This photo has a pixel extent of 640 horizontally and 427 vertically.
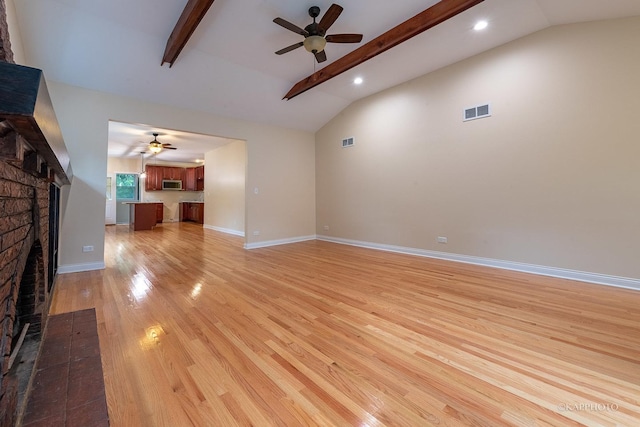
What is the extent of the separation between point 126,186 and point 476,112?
11.8 meters

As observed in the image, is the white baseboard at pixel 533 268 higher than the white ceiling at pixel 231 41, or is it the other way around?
the white ceiling at pixel 231 41

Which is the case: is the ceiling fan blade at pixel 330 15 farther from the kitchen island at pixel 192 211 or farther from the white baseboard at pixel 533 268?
the kitchen island at pixel 192 211

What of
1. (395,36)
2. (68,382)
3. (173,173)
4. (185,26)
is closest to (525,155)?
(395,36)

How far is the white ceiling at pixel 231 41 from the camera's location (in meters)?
2.98

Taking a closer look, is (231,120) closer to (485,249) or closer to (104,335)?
(104,335)

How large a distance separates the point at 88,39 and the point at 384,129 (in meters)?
4.72

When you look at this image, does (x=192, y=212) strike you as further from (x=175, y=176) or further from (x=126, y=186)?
(x=126, y=186)

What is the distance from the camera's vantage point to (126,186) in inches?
400

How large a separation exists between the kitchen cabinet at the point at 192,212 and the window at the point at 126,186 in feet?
5.77

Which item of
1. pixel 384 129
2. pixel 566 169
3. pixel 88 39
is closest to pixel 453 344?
pixel 566 169

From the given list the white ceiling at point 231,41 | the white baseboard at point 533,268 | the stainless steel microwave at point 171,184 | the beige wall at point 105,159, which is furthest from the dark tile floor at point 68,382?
the stainless steel microwave at point 171,184

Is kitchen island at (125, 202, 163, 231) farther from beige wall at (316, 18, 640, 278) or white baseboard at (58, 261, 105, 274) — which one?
beige wall at (316, 18, 640, 278)

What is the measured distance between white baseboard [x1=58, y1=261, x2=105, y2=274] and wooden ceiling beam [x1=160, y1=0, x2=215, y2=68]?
10.3 ft

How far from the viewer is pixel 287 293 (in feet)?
9.44
